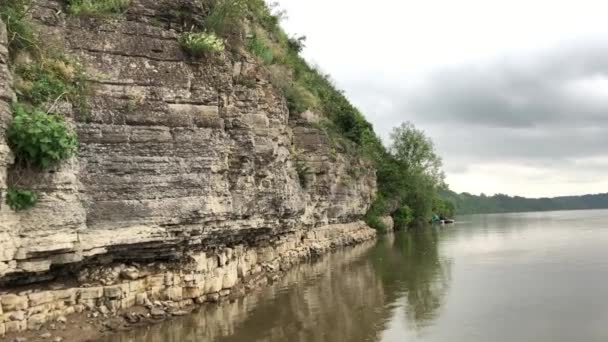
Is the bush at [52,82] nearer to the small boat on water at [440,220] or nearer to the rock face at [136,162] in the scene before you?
the rock face at [136,162]

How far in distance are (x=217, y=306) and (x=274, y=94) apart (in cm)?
1172

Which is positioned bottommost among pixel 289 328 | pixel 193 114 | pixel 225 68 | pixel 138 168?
pixel 289 328

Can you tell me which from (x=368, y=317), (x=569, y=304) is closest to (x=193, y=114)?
(x=368, y=317)

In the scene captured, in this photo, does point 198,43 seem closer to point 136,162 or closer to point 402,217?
point 136,162

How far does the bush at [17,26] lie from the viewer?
12.4 meters

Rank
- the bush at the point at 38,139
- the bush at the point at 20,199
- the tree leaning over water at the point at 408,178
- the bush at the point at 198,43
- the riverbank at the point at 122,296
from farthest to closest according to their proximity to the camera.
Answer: the tree leaning over water at the point at 408,178 → the bush at the point at 198,43 → the riverbank at the point at 122,296 → the bush at the point at 38,139 → the bush at the point at 20,199

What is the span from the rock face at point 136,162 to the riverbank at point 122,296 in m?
0.37

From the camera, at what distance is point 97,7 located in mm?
15398

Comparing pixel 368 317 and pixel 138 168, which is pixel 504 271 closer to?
pixel 368 317

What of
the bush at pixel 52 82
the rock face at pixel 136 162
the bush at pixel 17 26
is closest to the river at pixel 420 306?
the rock face at pixel 136 162

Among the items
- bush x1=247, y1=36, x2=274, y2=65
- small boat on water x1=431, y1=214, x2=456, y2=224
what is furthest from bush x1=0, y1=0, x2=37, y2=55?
small boat on water x1=431, y1=214, x2=456, y2=224

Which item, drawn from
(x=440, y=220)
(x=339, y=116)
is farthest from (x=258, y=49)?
(x=440, y=220)

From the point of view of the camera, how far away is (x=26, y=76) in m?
12.8

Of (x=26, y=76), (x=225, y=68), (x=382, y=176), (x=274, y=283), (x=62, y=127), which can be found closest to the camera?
(x=62, y=127)
